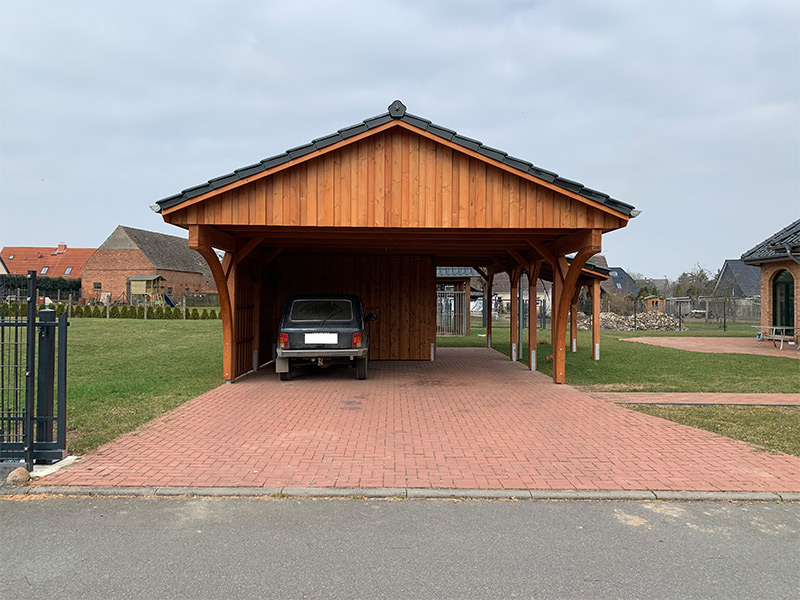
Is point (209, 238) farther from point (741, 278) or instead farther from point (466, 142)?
point (741, 278)

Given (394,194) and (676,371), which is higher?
(394,194)

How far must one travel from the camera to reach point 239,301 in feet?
39.2

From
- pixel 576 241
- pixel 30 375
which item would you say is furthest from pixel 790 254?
pixel 30 375

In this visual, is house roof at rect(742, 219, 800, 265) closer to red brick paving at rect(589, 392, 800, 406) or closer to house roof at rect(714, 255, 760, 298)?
red brick paving at rect(589, 392, 800, 406)

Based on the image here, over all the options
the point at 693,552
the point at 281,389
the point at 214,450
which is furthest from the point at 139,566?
the point at 281,389

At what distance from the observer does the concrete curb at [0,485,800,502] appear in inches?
190

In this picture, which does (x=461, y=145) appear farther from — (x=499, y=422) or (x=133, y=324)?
(x=133, y=324)

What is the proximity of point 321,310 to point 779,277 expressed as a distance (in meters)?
18.1

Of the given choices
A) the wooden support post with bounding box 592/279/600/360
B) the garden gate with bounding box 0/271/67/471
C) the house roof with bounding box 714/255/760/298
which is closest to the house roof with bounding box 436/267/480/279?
the wooden support post with bounding box 592/279/600/360

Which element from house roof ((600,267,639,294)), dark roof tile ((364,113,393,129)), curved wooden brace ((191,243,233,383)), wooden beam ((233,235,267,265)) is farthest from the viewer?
house roof ((600,267,639,294))

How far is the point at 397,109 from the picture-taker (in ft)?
30.3

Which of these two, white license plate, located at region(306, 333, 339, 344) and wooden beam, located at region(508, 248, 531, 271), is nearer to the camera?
white license plate, located at region(306, 333, 339, 344)

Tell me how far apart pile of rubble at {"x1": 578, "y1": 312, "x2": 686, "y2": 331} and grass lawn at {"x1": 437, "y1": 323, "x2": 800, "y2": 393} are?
50.6 feet

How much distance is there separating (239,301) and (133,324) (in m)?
19.0
